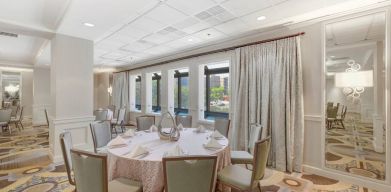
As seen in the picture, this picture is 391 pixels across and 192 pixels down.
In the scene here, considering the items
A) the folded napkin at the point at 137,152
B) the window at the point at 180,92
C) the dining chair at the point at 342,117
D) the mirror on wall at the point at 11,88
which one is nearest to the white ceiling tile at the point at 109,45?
the window at the point at 180,92

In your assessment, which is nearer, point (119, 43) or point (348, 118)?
point (348, 118)

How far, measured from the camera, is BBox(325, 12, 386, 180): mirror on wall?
2633 millimetres

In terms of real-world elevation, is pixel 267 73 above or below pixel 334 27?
below

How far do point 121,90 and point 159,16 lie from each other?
578 cm

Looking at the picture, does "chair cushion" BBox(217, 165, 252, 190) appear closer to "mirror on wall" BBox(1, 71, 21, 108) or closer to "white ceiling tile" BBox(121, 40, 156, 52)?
"white ceiling tile" BBox(121, 40, 156, 52)

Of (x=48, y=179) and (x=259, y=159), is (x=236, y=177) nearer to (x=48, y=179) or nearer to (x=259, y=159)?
(x=259, y=159)

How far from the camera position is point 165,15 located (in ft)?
9.73

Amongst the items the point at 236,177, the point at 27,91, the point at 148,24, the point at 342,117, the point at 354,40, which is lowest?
the point at 236,177

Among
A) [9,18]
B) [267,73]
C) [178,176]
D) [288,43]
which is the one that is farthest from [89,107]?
[288,43]

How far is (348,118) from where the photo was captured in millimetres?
2934

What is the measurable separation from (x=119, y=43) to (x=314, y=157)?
471 cm

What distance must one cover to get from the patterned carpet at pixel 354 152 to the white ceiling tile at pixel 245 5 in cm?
222

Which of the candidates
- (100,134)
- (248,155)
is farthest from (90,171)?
(248,155)

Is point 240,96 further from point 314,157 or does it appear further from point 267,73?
point 314,157
